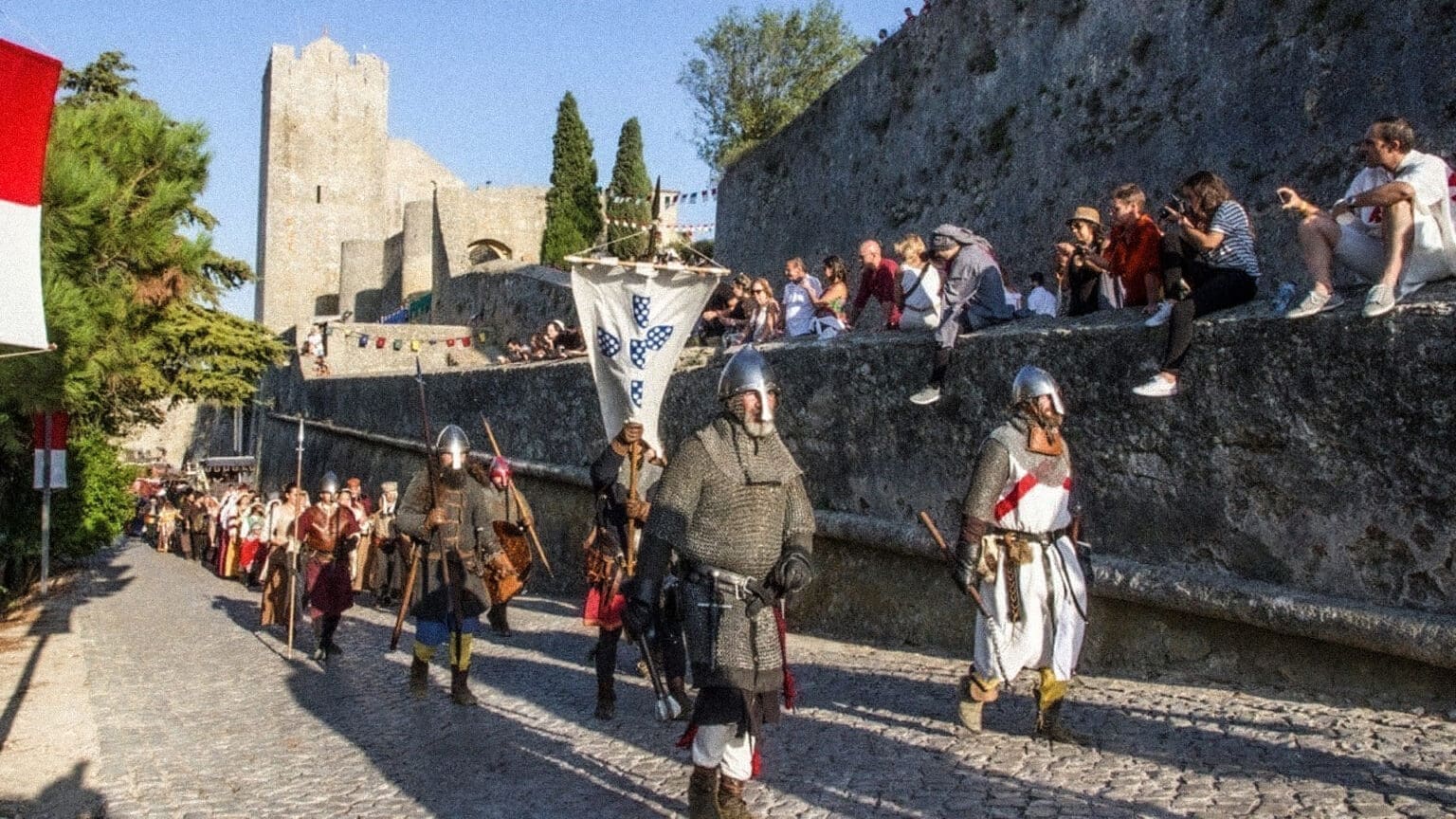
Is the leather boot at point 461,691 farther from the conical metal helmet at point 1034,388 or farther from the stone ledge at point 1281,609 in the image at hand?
the conical metal helmet at point 1034,388

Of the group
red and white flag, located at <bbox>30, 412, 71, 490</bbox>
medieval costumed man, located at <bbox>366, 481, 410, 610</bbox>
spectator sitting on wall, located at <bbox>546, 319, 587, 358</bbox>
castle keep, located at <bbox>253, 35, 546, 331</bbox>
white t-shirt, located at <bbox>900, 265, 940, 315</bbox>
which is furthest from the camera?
castle keep, located at <bbox>253, 35, 546, 331</bbox>

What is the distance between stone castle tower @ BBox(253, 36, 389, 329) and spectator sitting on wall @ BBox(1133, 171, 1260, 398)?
63404 mm

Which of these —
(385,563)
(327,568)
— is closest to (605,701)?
(327,568)

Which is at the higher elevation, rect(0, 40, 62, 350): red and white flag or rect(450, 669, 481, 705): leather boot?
rect(0, 40, 62, 350): red and white flag

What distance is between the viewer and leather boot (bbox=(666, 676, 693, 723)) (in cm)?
716

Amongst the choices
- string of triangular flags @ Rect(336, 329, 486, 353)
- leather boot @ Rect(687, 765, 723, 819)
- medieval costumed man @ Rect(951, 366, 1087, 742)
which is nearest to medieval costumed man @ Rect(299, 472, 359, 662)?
medieval costumed man @ Rect(951, 366, 1087, 742)

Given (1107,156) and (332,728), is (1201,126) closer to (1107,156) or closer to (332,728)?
(1107,156)

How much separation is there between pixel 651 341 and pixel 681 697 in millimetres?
3923

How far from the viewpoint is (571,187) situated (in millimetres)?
46875

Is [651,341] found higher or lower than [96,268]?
lower

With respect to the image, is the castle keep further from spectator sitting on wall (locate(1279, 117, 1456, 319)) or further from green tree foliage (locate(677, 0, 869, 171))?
spectator sitting on wall (locate(1279, 117, 1456, 319))

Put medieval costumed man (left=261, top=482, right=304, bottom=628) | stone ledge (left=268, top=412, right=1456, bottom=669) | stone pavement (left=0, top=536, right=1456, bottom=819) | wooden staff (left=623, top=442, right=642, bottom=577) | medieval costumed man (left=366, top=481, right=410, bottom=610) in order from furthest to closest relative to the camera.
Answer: medieval costumed man (left=366, top=481, right=410, bottom=610), medieval costumed man (left=261, top=482, right=304, bottom=628), wooden staff (left=623, top=442, right=642, bottom=577), stone ledge (left=268, top=412, right=1456, bottom=669), stone pavement (left=0, top=536, right=1456, bottom=819)

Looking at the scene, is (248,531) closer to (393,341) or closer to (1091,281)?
(393,341)

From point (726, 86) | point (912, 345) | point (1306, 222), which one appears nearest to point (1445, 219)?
point (1306, 222)
